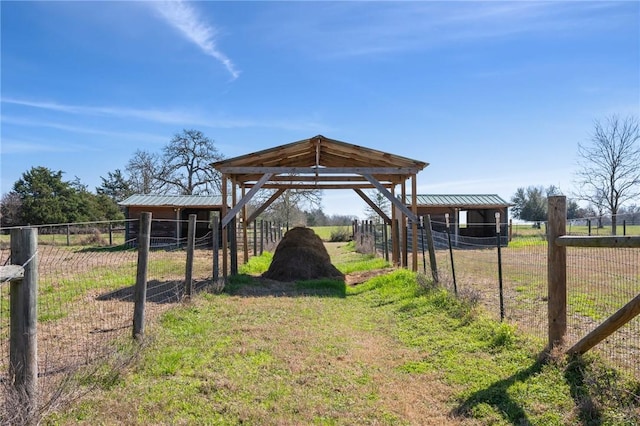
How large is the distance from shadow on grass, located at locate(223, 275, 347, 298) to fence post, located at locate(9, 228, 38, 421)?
6369mm

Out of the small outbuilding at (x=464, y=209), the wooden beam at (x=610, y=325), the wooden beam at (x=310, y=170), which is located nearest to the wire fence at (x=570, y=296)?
the wooden beam at (x=610, y=325)

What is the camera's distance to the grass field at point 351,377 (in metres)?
3.79

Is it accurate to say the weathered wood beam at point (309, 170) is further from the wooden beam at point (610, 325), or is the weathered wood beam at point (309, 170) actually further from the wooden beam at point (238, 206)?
the wooden beam at point (610, 325)

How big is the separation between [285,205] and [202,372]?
37.5 metres

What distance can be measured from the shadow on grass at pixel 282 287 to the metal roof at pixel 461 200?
18.1m

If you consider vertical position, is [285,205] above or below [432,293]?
above

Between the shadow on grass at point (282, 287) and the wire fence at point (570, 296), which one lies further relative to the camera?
the shadow on grass at point (282, 287)

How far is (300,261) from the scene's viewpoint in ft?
42.1

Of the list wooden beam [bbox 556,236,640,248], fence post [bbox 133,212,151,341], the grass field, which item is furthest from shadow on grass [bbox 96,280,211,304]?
wooden beam [bbox 556,236,640,248]

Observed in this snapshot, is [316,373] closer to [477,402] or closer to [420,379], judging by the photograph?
[420,379]

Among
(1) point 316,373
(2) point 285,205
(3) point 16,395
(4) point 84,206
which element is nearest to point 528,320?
(1) point 316,373

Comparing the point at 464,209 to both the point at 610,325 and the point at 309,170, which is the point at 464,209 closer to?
the point at 309,170

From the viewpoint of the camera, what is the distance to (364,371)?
4969 mm

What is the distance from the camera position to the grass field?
3785 millimetres
